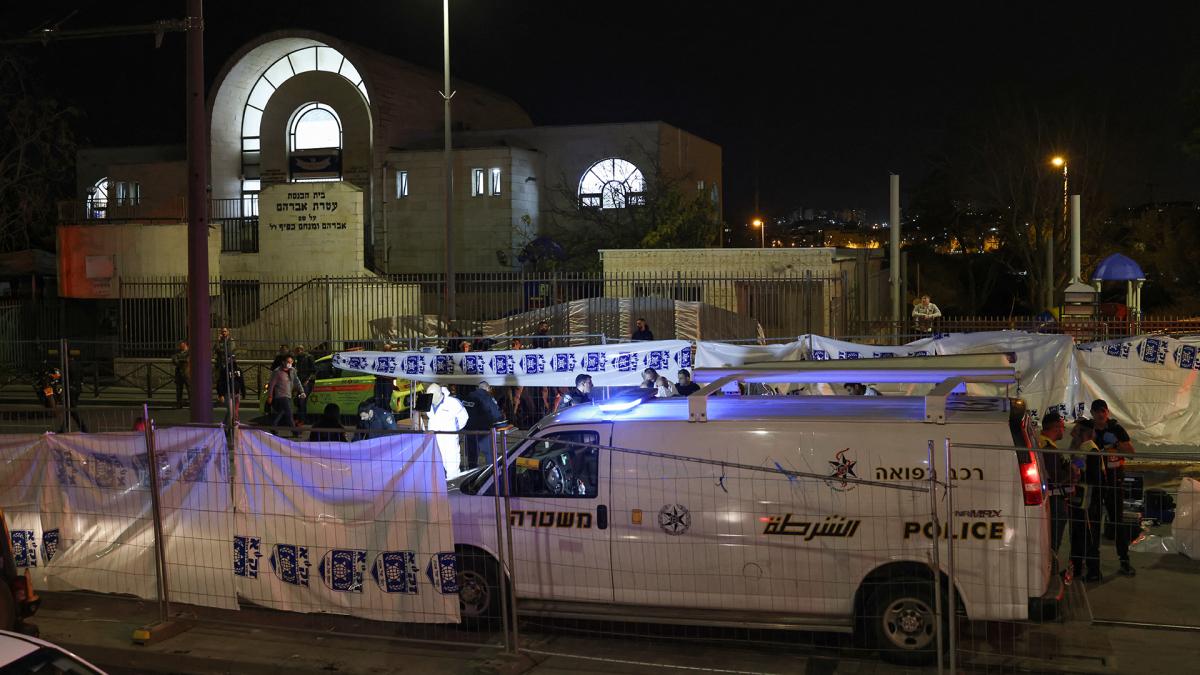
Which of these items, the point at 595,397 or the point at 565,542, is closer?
the point at 565,542

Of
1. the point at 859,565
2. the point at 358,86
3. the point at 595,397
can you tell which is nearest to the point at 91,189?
the point at 358,86

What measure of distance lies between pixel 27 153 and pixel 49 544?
3702 cm

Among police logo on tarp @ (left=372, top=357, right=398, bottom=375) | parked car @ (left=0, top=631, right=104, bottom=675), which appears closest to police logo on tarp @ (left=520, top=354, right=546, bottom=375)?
police logo on tarp @ (left=372, top=357, right=398, bottom=375)

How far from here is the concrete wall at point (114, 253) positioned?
109ft

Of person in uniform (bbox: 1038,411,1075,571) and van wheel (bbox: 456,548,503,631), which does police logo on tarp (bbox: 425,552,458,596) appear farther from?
person in uniform (bbox: 1038,411,1075,571)

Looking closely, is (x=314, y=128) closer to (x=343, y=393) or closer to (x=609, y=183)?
(x=609, y=183)

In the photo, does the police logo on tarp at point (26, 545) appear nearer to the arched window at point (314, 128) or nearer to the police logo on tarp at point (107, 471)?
the police logo on tarp at point (107, 471)

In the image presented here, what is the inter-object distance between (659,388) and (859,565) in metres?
7.16

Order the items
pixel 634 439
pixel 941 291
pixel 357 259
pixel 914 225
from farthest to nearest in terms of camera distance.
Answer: pixel 914 225, pixel 941 291, pixel 357 259, pixel 634 439

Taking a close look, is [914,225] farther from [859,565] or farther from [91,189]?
[859,565]

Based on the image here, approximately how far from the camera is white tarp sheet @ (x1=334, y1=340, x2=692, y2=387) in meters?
15.0

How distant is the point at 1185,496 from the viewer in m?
10.3

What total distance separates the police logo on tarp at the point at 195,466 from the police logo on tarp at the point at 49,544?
151cm

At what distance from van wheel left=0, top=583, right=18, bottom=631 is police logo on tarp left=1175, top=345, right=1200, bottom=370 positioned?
14666mm
